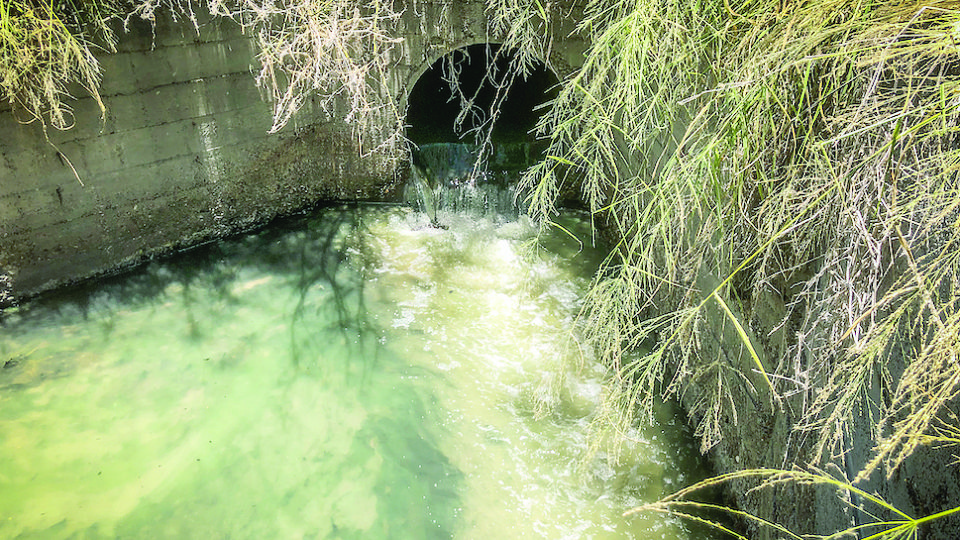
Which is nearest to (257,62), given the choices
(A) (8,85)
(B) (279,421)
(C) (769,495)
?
(A) (8,85)

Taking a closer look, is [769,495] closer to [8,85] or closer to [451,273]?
[451,273]

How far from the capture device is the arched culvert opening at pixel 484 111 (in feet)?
21.7

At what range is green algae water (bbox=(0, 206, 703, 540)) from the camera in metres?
3.21

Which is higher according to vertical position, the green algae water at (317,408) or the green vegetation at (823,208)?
the green vegetation at (823,208)

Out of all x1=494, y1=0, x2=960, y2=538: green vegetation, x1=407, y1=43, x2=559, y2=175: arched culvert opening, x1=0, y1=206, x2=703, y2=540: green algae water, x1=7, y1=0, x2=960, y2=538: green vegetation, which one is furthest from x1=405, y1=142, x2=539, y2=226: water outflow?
x1=494, y1=0, x2=960, y2=538: green vegetation

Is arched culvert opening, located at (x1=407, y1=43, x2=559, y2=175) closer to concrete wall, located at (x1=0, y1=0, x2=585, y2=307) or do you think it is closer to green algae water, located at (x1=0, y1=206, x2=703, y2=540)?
concrete wall, located at (x1=0, y1=0, x2=585, y2=307)

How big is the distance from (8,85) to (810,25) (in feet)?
15.8

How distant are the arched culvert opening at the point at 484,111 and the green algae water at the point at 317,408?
164cm

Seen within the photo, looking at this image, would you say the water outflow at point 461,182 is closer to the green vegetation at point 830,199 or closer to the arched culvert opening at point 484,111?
the arched culvert opening at point 484,111

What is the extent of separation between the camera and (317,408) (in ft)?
12.9

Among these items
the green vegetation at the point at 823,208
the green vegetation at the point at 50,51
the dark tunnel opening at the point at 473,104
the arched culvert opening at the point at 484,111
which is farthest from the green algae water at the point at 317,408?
the dark tunnel opening at the point at 473,104

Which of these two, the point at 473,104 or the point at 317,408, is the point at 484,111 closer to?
the point at 473,104

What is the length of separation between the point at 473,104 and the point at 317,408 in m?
4.49

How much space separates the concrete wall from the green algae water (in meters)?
0.33
